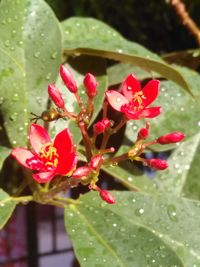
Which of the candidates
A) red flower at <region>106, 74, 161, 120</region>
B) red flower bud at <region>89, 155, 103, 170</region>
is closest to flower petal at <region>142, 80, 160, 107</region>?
red flower at <region>106, 74, 161, 120</region>

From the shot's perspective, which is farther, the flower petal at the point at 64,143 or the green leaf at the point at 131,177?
the green leaf at the point at 131,177

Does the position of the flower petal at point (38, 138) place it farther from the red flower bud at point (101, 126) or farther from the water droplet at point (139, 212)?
the water droplet at point (139, 212)

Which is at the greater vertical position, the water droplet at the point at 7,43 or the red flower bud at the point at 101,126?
the water droplet at the point at 7,43

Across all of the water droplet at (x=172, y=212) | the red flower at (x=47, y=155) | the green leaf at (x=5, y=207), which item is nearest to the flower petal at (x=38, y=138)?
the red flower at (x=47, y=155)

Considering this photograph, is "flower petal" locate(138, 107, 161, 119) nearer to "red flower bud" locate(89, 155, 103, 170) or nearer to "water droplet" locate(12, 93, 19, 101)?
"red flower bud" locate(89, 155, 103, 170)

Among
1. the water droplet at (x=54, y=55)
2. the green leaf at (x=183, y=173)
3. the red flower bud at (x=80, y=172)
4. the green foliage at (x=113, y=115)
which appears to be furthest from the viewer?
the green leaf at (x=183, y=173)

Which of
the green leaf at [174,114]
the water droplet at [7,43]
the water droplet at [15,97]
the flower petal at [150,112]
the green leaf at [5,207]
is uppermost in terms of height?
the water droplet at [7,43]
